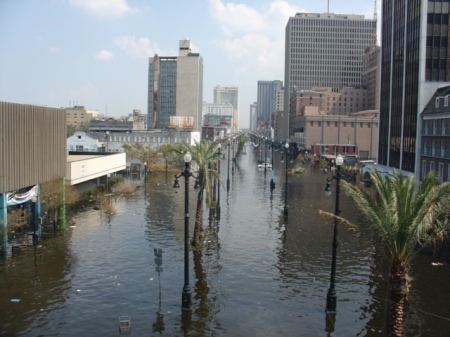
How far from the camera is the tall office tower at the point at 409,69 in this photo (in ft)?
166

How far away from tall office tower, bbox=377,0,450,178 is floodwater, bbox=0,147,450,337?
20679mm

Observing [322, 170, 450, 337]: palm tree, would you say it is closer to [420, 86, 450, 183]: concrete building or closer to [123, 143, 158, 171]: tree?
[420, 86, 450, 183]: concrete building

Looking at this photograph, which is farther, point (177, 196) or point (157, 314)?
point (177, 196)

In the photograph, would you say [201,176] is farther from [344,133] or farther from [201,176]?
[344,133]

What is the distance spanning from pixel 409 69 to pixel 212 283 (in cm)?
4075

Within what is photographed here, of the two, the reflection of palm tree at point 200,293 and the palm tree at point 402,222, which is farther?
the reflection of palm tree at point 200,293

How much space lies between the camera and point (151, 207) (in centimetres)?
4512

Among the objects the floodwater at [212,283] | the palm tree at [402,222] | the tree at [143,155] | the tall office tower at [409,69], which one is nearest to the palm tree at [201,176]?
the floodwater at [212,283]

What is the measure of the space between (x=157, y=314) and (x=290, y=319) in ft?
17.2

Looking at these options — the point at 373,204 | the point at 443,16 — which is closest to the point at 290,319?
the point at 373,204

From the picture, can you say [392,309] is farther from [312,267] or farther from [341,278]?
[312,267]

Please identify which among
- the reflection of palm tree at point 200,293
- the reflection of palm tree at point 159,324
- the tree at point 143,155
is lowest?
the reflection of palm tree at point 159,324

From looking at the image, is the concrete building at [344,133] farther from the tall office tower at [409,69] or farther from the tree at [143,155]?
the tall office tower at [409,69]

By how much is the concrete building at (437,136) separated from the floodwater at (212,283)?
12.9m
